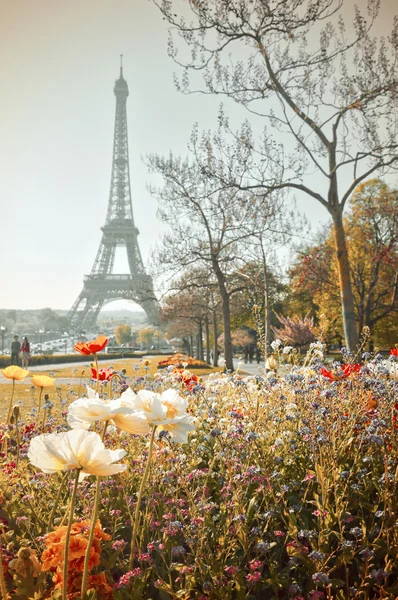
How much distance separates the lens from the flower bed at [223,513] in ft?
4.94

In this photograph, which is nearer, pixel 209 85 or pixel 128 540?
pixel 128 540

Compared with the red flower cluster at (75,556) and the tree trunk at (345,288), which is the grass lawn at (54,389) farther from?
the tree trunk at (345,288)

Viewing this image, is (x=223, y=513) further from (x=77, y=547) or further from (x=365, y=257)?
(x=365, y=257)

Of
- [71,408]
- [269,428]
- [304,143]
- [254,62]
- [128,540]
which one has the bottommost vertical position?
[128,540]

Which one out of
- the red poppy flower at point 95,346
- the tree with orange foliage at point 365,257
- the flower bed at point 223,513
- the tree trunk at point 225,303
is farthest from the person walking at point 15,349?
the red poppy flower at point 95,346

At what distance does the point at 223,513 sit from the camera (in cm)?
203

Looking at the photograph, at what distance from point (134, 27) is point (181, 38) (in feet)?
7.99

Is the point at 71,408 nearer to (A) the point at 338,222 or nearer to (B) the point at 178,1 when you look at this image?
(A) the point at 338,222

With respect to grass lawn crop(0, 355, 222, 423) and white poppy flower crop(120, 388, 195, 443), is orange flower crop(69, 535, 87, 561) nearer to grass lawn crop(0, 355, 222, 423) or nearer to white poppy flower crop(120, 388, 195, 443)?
white poppy flower crop(120, 388, 195, 443)

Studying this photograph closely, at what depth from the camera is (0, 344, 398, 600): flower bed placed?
1507 millimetres

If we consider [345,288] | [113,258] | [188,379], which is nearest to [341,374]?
[188,379]

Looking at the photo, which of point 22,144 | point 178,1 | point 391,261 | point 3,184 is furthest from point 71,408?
point 3,184

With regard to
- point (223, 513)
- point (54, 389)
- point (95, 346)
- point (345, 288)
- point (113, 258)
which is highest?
point (113, 258)

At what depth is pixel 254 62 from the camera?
9.34 m
